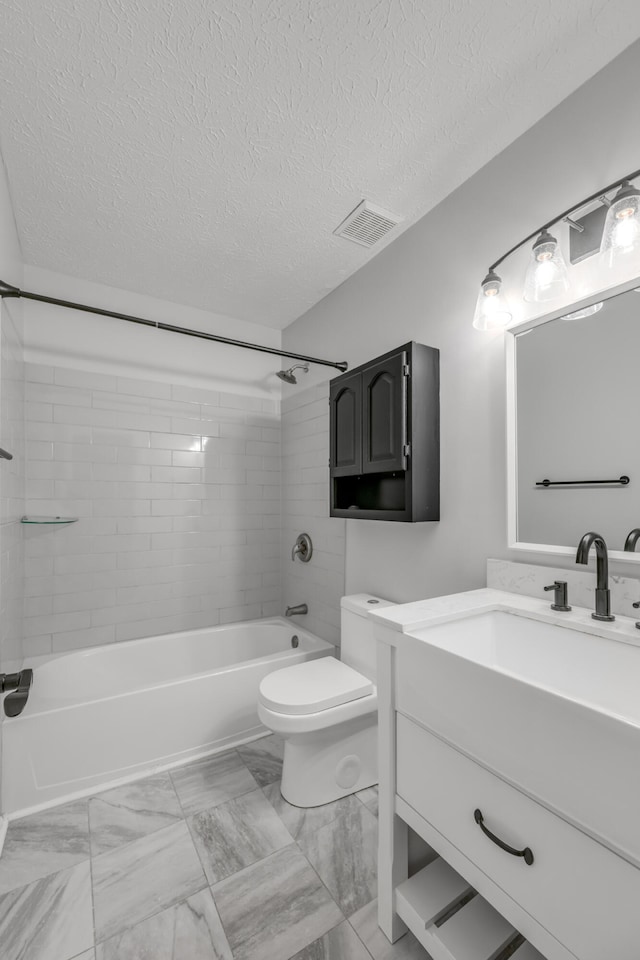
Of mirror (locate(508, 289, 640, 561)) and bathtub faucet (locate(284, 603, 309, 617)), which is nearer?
mirror (locate(508, 289, 640, 561))

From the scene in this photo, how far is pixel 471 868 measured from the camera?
926mm

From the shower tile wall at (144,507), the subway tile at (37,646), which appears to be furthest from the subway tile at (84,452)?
the subway tile at (37,646)

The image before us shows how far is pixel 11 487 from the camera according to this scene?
1.82 meters

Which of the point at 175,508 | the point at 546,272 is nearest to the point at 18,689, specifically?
the point at 175,508

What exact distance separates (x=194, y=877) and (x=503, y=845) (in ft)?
3.53

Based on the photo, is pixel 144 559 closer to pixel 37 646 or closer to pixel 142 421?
pixel 37 646

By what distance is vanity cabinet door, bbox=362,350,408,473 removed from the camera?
68.8 inches

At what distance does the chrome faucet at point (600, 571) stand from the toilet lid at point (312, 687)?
38.8 inches

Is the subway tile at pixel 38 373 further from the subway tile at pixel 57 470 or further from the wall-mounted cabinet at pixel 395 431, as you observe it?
the wall-mounted cabinet at pixel 395 431

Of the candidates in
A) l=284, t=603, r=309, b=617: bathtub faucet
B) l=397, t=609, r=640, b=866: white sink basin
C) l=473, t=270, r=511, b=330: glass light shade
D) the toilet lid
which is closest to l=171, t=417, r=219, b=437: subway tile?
l=284, t=603, r=309, b=617: bathtub faucet

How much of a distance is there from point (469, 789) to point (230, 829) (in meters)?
1.11

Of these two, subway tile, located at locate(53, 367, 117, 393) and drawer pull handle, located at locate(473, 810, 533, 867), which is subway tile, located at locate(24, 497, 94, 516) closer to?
subway tile, located at locate(53, 367, 117, 393)

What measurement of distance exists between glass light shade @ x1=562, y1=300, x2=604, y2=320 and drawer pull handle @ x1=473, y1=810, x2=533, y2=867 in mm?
1366

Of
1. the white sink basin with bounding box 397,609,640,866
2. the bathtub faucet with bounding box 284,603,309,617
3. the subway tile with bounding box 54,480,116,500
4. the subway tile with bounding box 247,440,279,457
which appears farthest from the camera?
the subway tile with bounding box 247,440,279,457
